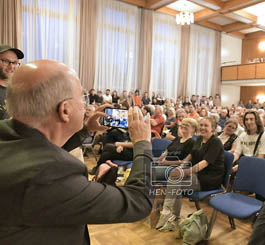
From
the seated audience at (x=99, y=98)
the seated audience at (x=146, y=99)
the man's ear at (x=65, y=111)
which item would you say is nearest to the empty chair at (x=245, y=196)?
the man's ear at (x=65, y=111)

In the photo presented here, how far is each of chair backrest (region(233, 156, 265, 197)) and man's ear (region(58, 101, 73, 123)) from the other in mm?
2191

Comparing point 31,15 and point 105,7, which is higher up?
point 105,7

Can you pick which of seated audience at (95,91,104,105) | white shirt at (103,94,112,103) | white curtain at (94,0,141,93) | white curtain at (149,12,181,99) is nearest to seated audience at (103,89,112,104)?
white shirt at (103,94,112,103)

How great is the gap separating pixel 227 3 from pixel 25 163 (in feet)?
35.8

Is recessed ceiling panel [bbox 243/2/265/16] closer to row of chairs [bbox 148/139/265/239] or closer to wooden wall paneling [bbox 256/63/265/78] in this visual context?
wooden wall paneling [bbox 256/63/265/78]

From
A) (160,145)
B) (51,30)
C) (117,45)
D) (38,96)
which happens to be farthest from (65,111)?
(117,45)

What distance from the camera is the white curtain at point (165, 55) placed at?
1105 cm

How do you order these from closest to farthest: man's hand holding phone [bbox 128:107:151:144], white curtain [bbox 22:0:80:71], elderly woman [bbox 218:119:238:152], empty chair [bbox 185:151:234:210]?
man's hand holding phone [bbox 128:107:151:144] → empty chair [bbox 185:151:234:210] → elderly woman [bbox 218:119:238:152] → white curtain [bbox 22:0:80:71]

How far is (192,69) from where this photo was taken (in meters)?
12.6

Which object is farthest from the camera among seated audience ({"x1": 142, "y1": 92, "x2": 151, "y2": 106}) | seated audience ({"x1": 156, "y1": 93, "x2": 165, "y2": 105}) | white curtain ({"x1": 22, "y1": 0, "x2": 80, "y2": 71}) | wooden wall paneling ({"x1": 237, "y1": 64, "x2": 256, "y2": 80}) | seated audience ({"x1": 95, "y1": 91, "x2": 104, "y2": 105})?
wooden wall paneling ({"x1": 237, "y1": 64, "x2": 256, "y2": 80})

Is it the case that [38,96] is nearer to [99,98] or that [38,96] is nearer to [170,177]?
[170,177]

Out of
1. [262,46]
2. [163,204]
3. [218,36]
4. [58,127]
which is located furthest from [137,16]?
[58,127]

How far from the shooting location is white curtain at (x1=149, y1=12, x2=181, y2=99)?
1105 cm

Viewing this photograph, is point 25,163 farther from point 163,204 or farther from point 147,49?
point 147,49
